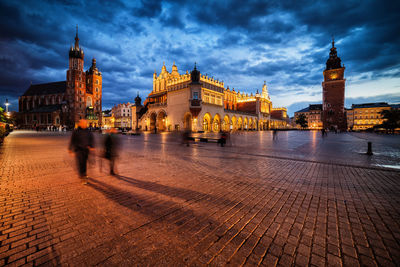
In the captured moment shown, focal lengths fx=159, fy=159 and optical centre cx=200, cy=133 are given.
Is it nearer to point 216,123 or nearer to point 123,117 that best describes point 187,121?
point 216,123

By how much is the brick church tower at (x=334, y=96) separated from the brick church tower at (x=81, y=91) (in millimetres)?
95062

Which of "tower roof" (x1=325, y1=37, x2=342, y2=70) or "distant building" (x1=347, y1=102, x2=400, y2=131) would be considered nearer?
"tower roof" (x1=325, y1=37, x2=342, y2=70)

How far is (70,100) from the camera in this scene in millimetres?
67188

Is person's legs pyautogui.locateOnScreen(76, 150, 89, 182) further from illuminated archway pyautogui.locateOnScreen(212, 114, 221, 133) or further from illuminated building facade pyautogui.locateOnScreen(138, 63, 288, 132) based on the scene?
illuminated archway pyautogui.locateOnScreen(212, 114, 221, 133)

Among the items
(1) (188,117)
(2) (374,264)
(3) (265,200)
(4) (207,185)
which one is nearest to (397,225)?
(2) (374,264)

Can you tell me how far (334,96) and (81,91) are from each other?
10175 cm

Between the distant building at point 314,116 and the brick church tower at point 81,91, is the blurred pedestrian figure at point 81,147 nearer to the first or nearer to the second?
the brick church tower at point 81,91

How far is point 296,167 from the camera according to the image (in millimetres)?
6453

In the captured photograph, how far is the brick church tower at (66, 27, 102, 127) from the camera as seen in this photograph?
66.7 m

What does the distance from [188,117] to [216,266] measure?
36.0m

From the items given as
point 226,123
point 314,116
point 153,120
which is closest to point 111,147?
point 226,123

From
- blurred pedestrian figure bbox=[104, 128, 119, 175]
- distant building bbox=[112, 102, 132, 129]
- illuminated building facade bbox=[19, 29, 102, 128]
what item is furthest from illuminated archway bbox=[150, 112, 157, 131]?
distant building bbox=[112, 102, 132, 129]

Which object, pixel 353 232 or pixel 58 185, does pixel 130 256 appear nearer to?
pixel 353 232

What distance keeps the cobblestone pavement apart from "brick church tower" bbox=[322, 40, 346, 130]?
69009 millimetres
